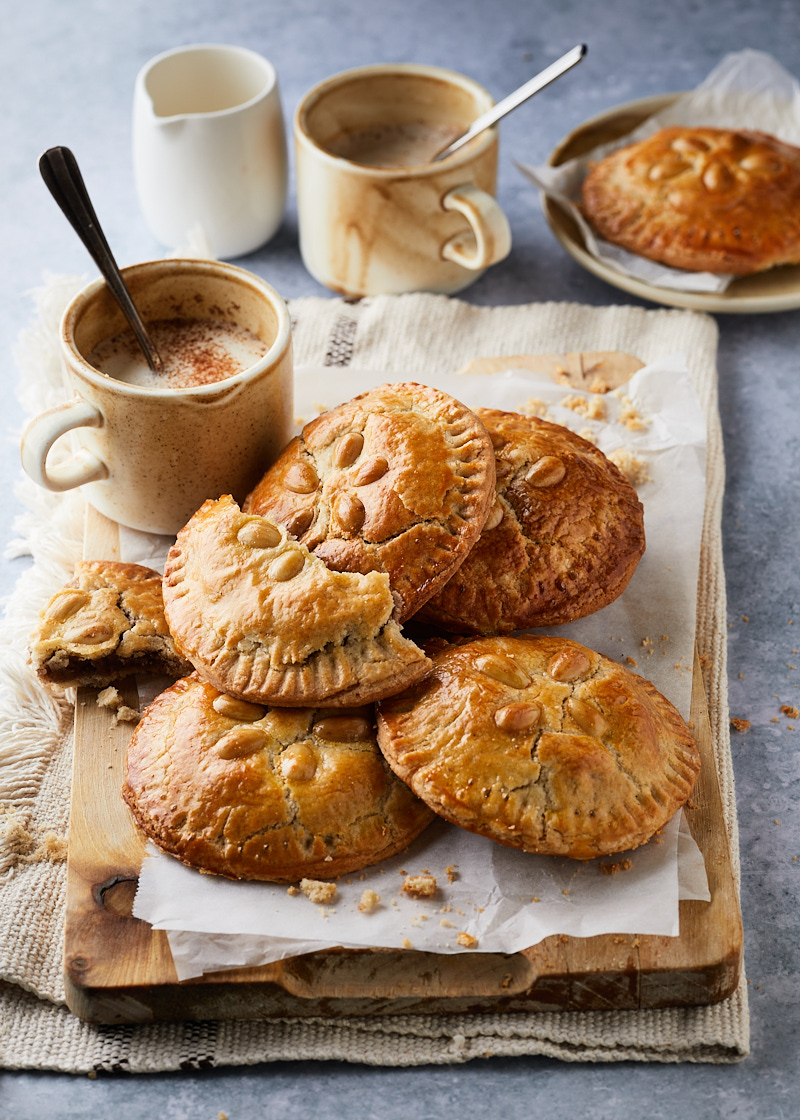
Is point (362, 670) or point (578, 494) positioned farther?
point (578, 494)

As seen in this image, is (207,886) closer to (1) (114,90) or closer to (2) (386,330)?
(2) (386,330)

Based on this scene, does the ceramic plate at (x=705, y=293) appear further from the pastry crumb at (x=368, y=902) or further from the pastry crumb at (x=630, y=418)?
the pastry crumb at (x=368, y=902)

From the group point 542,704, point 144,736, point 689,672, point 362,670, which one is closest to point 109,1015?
point 144,736

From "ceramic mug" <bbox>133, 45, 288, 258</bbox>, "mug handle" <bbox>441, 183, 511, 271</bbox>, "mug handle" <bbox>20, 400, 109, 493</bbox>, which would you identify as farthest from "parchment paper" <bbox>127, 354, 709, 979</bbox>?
"ceramic mug" <bbox>133, 45, 288, 258</bbox>

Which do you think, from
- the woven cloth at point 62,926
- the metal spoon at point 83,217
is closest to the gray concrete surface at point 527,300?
the woven cloth at point 62,926

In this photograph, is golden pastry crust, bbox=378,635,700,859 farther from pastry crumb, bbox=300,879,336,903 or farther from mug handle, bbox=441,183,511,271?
mug handle, bbox=441,183,511,271

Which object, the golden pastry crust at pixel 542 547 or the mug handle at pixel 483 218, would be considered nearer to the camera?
the golden pastry crust at pixel 542 547
